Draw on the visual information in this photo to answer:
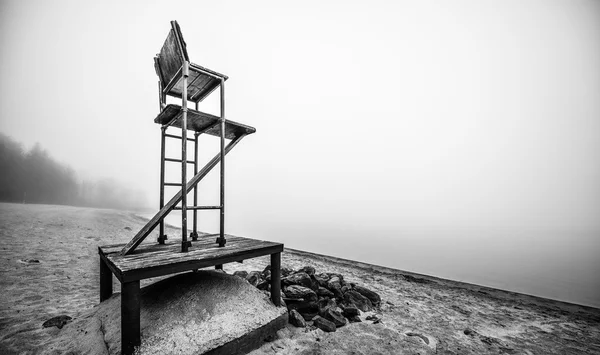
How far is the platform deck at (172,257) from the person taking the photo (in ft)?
8.73

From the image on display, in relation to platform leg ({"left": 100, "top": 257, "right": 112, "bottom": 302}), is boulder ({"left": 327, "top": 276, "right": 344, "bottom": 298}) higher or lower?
lower

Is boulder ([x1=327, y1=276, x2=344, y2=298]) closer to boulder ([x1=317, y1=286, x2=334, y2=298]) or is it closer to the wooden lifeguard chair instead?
boulder ([x1=317, y1=286, x2=334, y2=298])

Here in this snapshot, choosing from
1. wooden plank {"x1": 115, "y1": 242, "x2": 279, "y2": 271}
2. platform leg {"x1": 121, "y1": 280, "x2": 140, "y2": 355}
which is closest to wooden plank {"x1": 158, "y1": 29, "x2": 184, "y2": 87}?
wooden plank {"x1": 115, "y1": 242, "x2": 279, "y2": 271}

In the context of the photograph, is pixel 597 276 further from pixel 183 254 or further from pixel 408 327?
pixel 183 254

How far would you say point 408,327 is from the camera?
4449 mm

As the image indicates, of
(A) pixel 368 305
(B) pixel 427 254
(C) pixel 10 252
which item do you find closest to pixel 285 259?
(A) pixel 368 305

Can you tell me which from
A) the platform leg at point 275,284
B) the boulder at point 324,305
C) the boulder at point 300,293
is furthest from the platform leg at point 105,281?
the boulder at point 324,305

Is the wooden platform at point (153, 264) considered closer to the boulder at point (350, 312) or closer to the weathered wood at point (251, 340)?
the weathered wood at point (251, 340)

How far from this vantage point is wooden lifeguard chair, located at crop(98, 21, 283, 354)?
8.81 ft

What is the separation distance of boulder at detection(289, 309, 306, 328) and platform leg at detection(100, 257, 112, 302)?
3.31 metres

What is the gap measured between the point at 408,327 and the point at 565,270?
59.6 feet

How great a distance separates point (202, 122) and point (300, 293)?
3951mm

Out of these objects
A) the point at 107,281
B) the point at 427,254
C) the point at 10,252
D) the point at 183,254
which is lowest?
the point at 427,254

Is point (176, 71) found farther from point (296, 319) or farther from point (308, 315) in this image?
point (308, 315)
